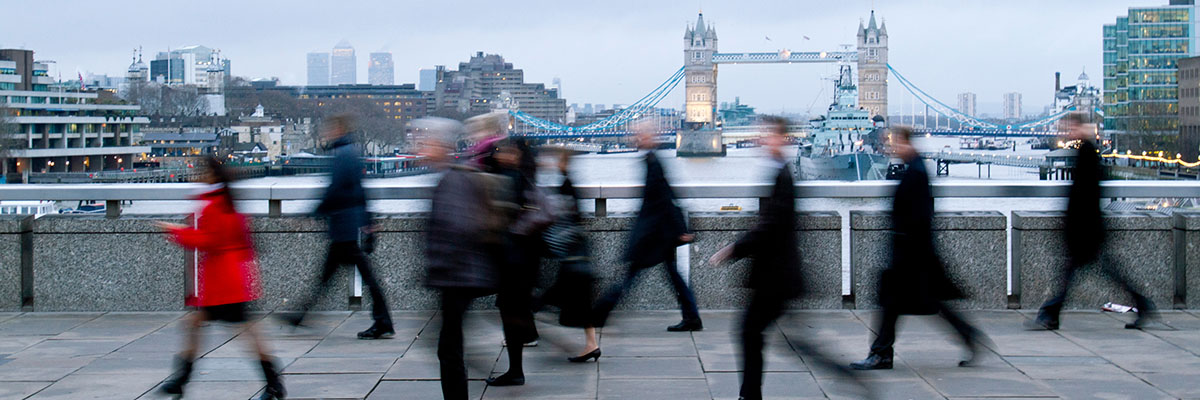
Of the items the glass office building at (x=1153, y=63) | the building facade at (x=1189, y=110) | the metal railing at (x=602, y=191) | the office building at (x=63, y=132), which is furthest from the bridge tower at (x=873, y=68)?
the metal railing at (x=602, y=191)

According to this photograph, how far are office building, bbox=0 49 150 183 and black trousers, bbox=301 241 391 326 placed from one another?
69.3 meters

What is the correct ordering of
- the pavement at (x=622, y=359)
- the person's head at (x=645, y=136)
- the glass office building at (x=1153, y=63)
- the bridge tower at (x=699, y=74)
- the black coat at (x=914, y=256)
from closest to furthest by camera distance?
the pavement at (x=622, y=359)
the black coat at (x=914, y=256)
the person's head at (x=645, y=136)
the glass office building at (x=1153, y=63)
the bridge tower at (x=699, y=74)

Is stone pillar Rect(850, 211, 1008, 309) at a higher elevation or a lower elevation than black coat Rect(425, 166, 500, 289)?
lower

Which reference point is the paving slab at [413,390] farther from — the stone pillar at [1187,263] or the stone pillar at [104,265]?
the stone pillar at [1187,263]

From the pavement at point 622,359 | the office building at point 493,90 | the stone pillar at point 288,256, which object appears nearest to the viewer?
the pavement at point 622,359

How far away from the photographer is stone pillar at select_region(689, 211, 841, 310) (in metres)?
7.62

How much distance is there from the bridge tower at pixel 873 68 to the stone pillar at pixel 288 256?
160160 mm

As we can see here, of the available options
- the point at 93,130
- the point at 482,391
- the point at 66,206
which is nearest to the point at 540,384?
the point at 482,391

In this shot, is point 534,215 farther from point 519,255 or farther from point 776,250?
point 776,250

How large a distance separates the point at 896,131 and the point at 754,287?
1.59m

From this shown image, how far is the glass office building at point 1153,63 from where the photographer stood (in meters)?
88.9

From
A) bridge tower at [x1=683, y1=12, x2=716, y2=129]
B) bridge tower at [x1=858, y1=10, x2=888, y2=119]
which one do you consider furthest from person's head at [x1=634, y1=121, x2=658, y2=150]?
bridge tower at [x1=858, y1=10, x2=888, y2=119]

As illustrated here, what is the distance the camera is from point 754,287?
512cm

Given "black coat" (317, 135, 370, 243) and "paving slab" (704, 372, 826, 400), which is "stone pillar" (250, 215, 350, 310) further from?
"paving slab" (704, 372, 826, 400)
